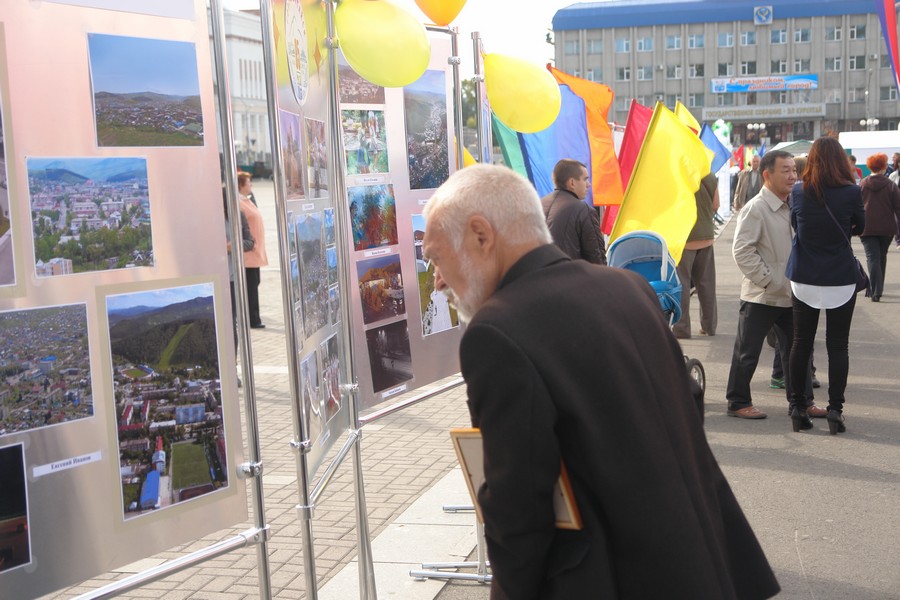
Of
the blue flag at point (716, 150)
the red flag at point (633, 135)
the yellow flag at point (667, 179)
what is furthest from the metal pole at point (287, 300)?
the blue flag at point (716, 150)

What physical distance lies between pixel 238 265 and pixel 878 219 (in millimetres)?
12362

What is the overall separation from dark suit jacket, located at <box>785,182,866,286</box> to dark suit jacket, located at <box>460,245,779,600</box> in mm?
4874

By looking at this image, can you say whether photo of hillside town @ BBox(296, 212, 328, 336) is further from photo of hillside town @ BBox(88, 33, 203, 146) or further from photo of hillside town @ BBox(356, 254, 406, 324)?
photo of hillside town @ BBox(88, 33, 203, 146)

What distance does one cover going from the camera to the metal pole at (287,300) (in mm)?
2822

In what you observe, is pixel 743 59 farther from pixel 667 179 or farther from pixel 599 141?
pixel 667 179

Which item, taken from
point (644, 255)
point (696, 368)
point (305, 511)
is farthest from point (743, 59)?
point (305, 511)

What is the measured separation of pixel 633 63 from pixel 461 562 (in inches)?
4228

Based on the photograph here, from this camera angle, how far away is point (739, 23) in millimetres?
105938

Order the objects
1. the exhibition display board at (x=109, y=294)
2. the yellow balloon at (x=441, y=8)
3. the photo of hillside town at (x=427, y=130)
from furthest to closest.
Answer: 1. the photo of hillside town at (x=427, y=130)
2. the yellow balloon at (x=441, y=8)
3. the exhibition display board at (x=109, y=294)

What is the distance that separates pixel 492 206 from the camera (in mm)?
2061

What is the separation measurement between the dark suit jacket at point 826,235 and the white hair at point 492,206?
4906mm

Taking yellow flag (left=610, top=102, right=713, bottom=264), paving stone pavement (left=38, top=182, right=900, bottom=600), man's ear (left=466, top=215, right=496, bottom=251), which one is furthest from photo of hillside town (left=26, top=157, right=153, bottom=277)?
yellow flag (left=610, top=102, right=713, bottom=264)

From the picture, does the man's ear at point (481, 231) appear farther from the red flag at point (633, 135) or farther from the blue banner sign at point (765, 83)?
the blue banner sign at point (765, 83)

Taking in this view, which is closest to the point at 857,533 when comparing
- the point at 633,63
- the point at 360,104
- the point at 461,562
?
the point at 461,562
